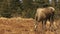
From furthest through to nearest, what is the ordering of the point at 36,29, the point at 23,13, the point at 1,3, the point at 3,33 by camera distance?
the point at 1,3, the point at 23,13, the point at 36,29, the point at 3,33

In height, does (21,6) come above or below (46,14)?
below

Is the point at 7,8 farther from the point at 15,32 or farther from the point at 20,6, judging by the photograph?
the point at 15,32

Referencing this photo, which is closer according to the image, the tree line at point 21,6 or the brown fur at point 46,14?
the brown fur at point 46,14

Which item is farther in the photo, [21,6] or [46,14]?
[21,6]

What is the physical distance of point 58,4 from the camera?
875 inches

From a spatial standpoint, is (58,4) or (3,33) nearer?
(3,33)

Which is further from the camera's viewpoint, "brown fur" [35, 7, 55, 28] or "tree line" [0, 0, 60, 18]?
"tree line" [0, 0, 60, 18]

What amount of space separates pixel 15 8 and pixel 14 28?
9.32 metres

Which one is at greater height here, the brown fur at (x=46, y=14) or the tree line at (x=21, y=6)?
the brown fur at (x=46, y=14)

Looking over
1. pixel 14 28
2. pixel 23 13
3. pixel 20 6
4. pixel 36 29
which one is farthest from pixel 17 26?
pixel 20 6

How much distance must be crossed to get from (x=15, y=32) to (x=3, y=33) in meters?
0.65

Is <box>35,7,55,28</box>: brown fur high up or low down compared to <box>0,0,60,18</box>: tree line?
up

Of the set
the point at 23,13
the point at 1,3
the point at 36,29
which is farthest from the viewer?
the point at 1,3

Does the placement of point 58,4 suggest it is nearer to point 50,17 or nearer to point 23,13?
point 23,13
